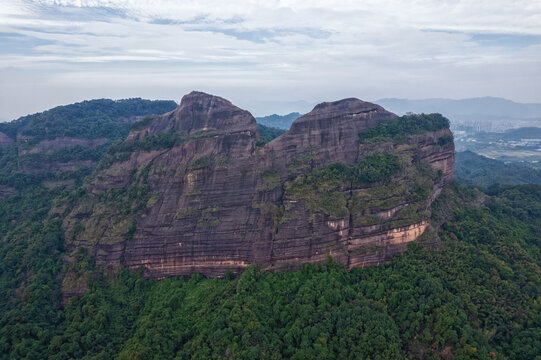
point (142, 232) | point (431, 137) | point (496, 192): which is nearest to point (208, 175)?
point (142, 232)

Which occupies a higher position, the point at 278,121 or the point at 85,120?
the point at 278,121

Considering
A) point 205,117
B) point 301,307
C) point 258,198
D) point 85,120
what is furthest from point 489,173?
point 85,120

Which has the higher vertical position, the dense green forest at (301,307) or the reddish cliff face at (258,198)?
the reddish cliff face at (258,198)

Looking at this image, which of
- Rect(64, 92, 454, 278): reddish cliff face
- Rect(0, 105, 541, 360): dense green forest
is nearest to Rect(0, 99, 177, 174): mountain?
Rect(0, 105, 541, 360): dense green forest

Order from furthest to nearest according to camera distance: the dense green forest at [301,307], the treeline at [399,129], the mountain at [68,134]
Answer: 1. the mountain at [68,134]
2. the treeline at [399,129]
3. the dense green forest at [301,307]

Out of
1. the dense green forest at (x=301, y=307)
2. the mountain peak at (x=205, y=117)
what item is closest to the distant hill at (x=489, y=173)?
the dense green forest at (x=301, y=307)

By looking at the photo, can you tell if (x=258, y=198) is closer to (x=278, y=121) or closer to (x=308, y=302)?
(x=308, y=302)

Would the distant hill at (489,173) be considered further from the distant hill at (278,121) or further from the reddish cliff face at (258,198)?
the distant hill at (278,121)
